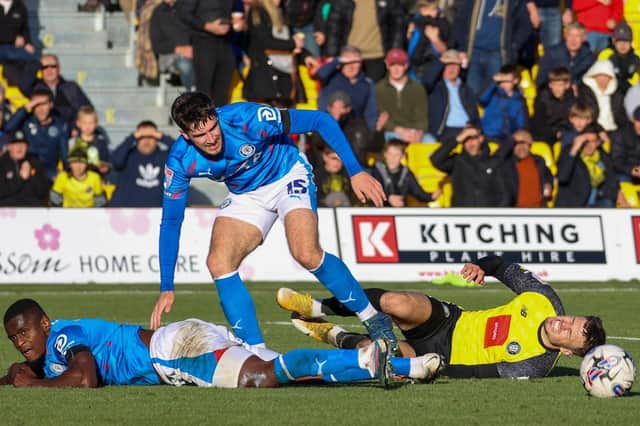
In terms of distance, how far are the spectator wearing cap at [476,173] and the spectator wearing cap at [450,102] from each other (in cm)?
107

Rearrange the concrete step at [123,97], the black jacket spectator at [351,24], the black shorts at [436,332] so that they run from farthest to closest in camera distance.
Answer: the concrete step at [123,97], the black jacket spectator at [351,24], the black shorts at [436,332]

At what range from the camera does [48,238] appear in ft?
63.6

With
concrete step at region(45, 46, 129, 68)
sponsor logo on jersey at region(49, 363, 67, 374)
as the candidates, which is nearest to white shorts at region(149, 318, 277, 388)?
sponsor logo on jersey at region(49, 363, 67, 374)

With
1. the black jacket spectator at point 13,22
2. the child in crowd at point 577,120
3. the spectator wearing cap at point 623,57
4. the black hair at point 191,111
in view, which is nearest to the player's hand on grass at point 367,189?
the black hair at point 191,111

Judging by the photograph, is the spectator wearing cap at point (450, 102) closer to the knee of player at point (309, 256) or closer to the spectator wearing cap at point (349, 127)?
the spectator wearing cap at point (349, 127)

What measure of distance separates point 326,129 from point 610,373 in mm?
2779

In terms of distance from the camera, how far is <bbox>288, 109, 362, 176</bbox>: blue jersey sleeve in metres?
10.2

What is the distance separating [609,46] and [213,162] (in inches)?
609

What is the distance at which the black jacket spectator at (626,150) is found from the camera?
21.9 meters

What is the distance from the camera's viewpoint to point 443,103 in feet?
73.3

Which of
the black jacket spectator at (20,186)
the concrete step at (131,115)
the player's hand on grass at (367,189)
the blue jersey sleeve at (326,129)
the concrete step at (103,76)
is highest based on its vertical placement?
the blue jersey sleeve at (326,129)

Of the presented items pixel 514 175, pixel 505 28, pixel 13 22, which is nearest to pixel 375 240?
pixel 514 175

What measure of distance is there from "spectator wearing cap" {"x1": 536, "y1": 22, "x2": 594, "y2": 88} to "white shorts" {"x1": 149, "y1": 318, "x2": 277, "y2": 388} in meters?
14.7

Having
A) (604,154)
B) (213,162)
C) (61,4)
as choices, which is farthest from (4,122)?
(213,162)
